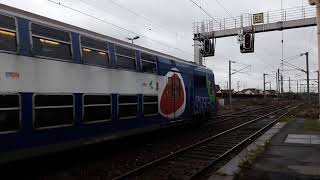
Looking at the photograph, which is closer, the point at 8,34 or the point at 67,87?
the point at 8,34

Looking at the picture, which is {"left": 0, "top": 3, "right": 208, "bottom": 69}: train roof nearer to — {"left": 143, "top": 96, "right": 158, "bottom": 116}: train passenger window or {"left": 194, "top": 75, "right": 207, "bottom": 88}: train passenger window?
{"left": 143, "top": 96, "right": 158, "bottom": 116}: train passenger window

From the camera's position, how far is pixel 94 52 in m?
11.6

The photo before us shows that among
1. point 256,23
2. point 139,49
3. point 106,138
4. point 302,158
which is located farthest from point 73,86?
point 256,23

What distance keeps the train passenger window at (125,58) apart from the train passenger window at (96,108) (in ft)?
4.71

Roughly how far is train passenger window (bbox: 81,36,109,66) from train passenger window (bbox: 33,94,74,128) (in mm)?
1398

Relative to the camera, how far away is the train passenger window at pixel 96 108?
10898 mm

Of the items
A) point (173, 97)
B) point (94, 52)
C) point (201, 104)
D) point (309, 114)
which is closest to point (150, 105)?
point (173, 97)

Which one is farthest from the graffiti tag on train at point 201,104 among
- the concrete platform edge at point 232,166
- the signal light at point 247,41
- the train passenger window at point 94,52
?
the signal light at point 247,41

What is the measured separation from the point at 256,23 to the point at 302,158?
2330 cm

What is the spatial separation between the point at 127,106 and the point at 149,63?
98.2 inches

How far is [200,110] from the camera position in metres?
20.9

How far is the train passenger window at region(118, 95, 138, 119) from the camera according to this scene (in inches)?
501

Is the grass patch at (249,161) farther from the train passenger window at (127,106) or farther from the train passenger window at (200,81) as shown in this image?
the train passenger window at (200,81)

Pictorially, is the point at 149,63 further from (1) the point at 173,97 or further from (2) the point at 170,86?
(1) the point at 173,97
